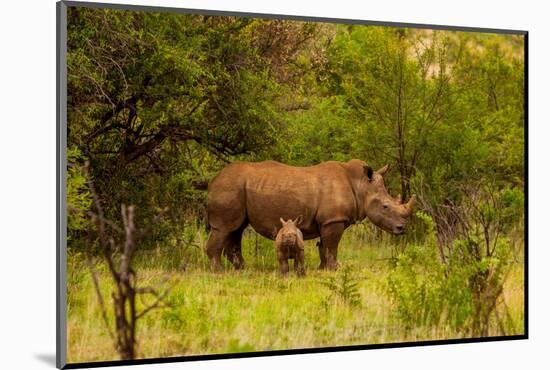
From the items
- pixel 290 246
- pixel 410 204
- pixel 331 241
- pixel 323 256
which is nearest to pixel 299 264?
pixel 290 246

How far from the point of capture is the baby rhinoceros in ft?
37.3

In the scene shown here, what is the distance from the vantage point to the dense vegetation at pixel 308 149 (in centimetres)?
1067

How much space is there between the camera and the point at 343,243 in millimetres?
12125

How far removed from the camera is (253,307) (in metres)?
10.7

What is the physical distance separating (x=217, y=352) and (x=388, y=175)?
3.16 metres

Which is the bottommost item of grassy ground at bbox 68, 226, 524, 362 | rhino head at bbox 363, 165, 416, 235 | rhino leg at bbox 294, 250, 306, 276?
grassy ground at bbox 68, 226, 524, 362

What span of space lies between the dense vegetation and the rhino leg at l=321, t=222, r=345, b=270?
0.18 meters

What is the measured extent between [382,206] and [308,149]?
1.02 metres

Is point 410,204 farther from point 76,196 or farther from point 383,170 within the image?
point 76,196

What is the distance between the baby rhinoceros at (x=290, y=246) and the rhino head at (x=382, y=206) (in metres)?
1.01

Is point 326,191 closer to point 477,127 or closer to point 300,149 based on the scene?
point 300,149

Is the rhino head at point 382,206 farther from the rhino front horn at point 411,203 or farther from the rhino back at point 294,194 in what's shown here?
the rhino back at point 294,194

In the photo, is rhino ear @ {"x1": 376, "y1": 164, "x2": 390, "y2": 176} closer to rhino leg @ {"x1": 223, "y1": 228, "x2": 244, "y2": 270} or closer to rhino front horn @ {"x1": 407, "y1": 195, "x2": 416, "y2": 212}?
rhino front horn @ {"x1": 407, "y1": 195, "x2": 416, "y2": 212}

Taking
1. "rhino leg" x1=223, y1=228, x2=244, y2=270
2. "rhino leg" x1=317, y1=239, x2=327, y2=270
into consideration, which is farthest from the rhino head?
"rhino leg" x1=223, y1=228, x2=244, y2=270
